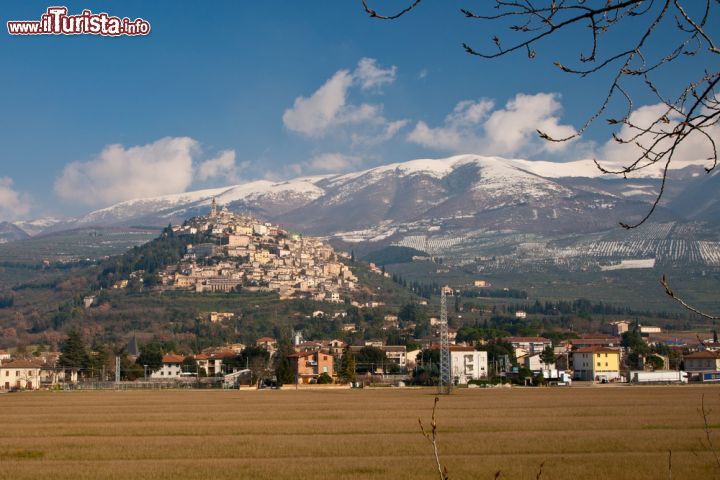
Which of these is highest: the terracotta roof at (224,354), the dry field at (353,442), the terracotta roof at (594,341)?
the terracotta roof at (594,341)

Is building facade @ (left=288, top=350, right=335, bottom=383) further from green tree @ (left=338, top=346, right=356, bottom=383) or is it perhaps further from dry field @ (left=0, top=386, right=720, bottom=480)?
dry field @ (left=0, top=386, right=720, bottom=480)

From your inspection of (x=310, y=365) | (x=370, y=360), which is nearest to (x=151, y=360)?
(x=310, y=365)

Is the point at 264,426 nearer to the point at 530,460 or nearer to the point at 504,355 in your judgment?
the point at 530,460

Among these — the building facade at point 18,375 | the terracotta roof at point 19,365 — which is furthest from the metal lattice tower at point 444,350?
the terracotta roof at point 19,365

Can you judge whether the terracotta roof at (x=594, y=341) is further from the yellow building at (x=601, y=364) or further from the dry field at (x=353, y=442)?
the dry field at (x=353, y=442)

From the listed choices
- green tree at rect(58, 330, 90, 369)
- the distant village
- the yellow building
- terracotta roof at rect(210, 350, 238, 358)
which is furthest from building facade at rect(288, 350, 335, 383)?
the yellow building

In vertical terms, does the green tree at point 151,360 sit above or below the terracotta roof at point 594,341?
below

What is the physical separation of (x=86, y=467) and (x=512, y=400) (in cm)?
3828

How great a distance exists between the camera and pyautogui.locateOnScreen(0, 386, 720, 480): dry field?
2516 centimetres

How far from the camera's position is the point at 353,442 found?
109ft

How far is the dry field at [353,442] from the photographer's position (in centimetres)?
2516

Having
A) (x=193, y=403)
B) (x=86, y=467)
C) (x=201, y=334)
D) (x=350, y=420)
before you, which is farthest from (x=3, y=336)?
(x=86, y=467)

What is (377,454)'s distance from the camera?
29672 mm

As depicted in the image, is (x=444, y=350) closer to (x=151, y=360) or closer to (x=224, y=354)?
(x=151, y=360)
